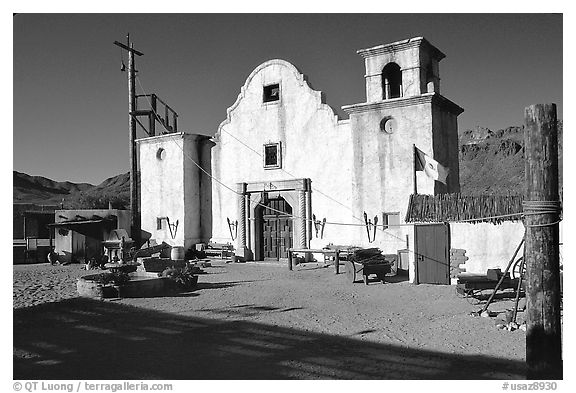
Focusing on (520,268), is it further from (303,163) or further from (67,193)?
(67,193)

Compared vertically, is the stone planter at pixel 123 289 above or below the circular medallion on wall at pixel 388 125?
below

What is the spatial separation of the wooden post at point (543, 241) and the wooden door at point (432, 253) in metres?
8.98

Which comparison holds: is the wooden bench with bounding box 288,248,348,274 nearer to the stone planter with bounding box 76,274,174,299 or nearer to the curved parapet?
the curved parapet

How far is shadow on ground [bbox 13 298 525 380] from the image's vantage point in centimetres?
676

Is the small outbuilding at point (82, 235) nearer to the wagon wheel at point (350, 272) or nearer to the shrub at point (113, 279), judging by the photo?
the shrub at point (113, 279)

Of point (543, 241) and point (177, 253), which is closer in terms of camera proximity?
point (543, 241)

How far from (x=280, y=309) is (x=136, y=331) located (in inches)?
130

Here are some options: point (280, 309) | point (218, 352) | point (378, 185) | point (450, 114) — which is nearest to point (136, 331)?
point (218, 352)

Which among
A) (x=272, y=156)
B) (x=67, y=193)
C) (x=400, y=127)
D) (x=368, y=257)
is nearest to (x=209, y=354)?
(x=368, y=257)

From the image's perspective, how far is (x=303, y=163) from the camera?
21.0 m

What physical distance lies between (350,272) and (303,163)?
21.6 ft

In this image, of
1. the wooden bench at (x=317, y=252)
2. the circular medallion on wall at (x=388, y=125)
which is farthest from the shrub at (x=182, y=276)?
the circular medallion on wall at (x=388, y=125)

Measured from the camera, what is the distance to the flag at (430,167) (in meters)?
17.2

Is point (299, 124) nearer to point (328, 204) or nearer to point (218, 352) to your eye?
point (328, 204)
